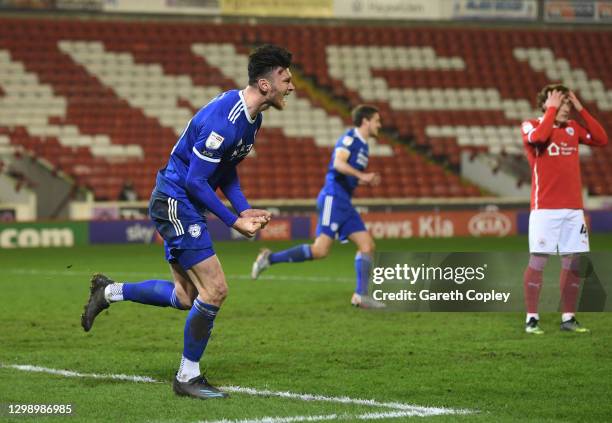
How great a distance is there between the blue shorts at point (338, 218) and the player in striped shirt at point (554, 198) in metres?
2.93

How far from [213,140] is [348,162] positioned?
608 cm

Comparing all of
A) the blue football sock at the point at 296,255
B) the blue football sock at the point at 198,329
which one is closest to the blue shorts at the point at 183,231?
the blue football sock at the point at 198,329

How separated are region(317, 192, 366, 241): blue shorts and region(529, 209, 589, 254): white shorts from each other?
3.03 meters

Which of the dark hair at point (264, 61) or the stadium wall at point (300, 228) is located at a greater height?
the dark hair at point (264, 61)

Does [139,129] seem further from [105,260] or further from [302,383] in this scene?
[302,383]

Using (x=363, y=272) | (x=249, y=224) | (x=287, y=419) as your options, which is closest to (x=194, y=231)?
(x=249, y=224)

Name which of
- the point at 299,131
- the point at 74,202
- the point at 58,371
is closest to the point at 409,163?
the point at 299,131

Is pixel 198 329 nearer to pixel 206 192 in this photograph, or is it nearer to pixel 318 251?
pixel 206 192

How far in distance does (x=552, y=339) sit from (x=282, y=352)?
95.5 inches

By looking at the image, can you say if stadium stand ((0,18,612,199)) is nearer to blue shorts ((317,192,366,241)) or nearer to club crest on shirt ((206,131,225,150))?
blue shorts ((317,192,366,241))

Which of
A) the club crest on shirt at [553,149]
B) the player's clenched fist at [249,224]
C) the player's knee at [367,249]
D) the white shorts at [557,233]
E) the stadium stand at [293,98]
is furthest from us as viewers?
the stadium stand at [293,98]

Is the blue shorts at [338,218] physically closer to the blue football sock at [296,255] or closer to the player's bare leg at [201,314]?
the blue football sock at [296,255]

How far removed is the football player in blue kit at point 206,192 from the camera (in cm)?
675

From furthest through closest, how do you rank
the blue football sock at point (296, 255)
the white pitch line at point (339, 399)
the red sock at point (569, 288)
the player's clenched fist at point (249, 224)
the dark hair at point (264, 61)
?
the blue football sock at point (296, 255) → the red sock at point (569, 288) → the dark hair at point (264, 61) → the player's clenched fist at point (249, 224) → the white pitch line at point (339, 399)
